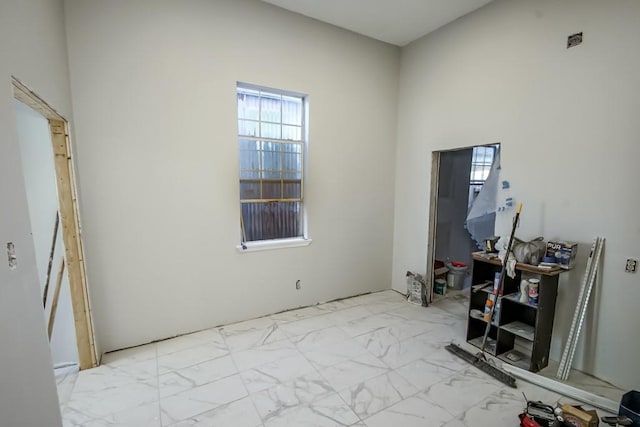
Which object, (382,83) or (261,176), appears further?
(382,83)

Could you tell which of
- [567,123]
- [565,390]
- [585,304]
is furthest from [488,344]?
[567,123]

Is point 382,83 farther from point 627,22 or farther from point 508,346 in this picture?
point 508,346

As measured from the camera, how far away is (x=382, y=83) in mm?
3912

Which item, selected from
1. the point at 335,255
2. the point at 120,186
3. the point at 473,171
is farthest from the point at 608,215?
the point at 120,186

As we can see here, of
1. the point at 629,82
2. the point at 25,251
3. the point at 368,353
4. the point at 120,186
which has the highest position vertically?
the point at 629,82

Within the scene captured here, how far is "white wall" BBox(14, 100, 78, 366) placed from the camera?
2.31m

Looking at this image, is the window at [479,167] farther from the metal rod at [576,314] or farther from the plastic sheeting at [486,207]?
the metal rod at [576,314]

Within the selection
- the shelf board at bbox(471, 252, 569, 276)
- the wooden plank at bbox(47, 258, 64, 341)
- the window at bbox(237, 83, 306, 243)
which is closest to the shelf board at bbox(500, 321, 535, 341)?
the shelf board at bbox(471, 252, 569, 276)

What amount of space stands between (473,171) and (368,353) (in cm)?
313

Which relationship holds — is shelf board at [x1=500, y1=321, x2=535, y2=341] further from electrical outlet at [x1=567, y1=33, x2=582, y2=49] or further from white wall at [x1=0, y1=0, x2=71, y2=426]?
white wall at [x1=0, y1=0, x2=71, y2=426]

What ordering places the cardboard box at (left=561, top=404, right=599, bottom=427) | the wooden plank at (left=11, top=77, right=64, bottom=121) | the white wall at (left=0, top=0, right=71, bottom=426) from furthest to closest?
the cardboard box at (left=561, top=404, right=599, bottom=427)
the wooden plank at (left=11, top=77, right=64, bottom=121)
the white wall at (left=0, top=0, right=71, bottom=426)

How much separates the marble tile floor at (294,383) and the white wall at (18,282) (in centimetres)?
81

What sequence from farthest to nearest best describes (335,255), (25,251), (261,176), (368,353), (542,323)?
1. (335,255)
2. (261,176)
3. (368,353)
4. (542,323)
5. (25,251)

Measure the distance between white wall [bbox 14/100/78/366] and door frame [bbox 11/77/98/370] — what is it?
77 millimetres
